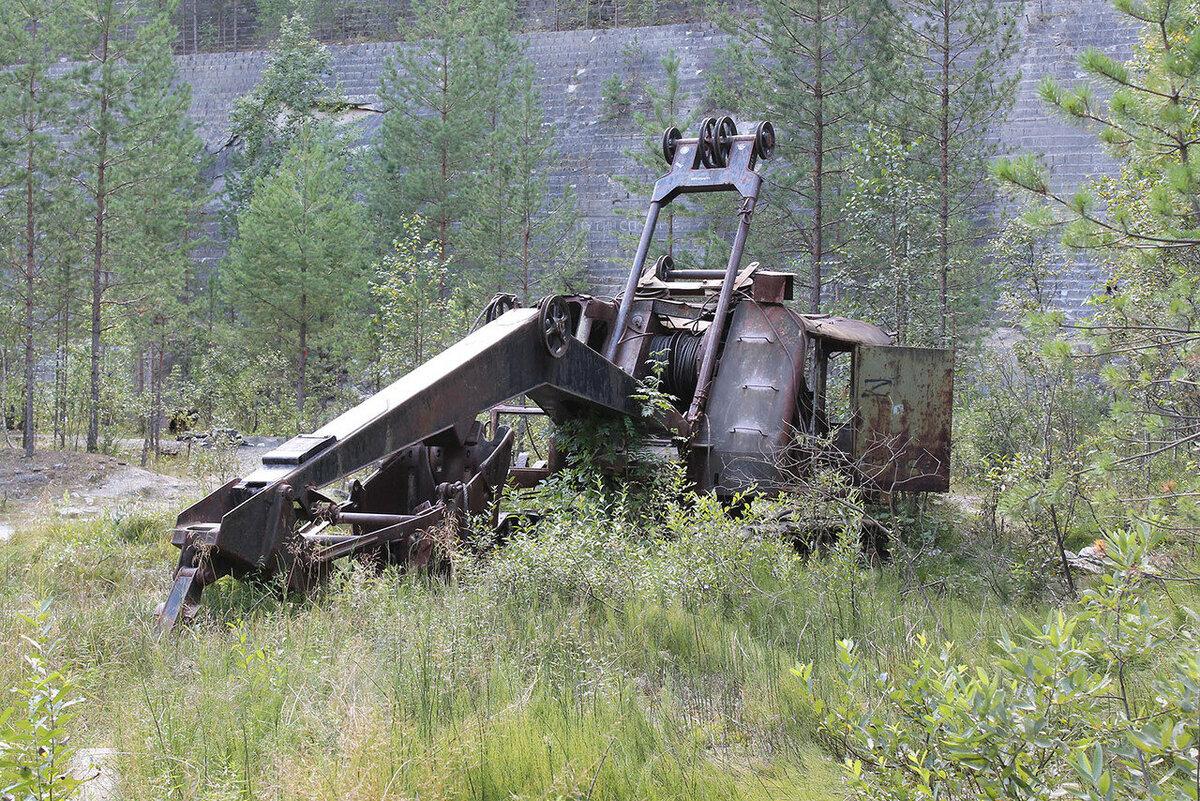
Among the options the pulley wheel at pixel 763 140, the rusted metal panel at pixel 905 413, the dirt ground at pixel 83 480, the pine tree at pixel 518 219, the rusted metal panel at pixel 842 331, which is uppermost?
the pine tree at pixel 518 219

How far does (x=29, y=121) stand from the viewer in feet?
59.4

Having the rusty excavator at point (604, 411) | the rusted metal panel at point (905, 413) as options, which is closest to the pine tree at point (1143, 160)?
the rusty excavator at point (604, 411)

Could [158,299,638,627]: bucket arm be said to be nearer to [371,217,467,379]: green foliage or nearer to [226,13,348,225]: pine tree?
[371,217,467,379]: green foliage

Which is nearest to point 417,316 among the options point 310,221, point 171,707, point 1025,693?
point 310,221

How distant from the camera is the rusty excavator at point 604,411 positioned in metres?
4.56

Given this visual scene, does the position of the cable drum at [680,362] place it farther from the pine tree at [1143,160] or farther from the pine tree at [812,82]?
the pine tree at [812,82]

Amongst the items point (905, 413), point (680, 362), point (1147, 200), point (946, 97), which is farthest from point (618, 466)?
point (946, 97)

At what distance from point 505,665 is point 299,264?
20973 millimetres

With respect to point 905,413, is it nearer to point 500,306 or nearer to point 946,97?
point 500,306

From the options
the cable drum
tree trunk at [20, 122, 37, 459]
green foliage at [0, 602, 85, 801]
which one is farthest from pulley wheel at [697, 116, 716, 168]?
tree trunk at [20, 122, 37, 459]

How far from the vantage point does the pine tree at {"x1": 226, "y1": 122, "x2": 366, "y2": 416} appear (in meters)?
23.3

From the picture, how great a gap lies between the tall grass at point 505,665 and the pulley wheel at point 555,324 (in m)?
0.98

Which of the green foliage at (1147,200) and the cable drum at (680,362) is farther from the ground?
the green foliage at (1147,200)

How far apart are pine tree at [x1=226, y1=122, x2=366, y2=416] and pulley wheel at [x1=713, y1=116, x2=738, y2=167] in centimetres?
1724
